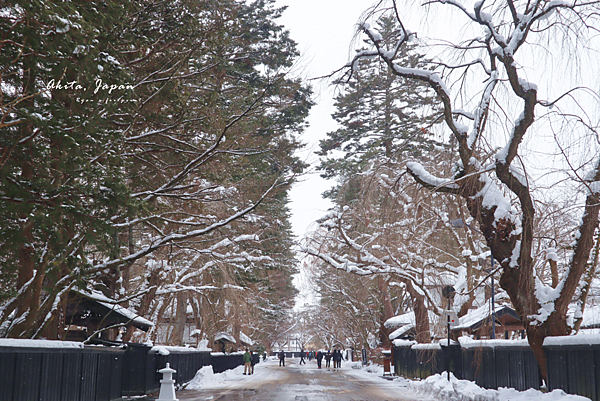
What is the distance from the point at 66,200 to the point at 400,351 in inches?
1061

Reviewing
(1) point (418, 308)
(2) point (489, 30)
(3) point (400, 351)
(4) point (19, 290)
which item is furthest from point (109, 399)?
(3) point (400, 351)

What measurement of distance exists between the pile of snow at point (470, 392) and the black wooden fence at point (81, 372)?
9.74 meters

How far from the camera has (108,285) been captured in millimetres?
21125

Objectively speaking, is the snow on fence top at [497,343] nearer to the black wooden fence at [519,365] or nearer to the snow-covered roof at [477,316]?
the black wooden fence at [519,365]

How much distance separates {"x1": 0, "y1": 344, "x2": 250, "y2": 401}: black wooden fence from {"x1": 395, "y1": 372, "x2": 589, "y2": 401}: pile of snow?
9745 mm

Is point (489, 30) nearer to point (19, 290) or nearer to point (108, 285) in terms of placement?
point (19, 290)

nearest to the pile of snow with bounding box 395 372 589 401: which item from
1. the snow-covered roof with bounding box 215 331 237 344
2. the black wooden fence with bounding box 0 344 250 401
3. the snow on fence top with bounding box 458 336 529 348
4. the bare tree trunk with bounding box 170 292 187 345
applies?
the snow on fence top with bounding box 458 336 529 348

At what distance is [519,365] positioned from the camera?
14.0 meters

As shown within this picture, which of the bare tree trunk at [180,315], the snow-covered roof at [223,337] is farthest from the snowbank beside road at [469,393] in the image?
the snow-covered roof at [223,337]

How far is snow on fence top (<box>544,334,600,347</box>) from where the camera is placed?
10.1m

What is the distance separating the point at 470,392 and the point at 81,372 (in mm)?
10254

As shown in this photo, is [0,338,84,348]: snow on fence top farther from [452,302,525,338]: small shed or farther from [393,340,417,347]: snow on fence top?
[393,340,417,347]: snow on fence top

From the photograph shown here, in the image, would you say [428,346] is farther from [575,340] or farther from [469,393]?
[575,340]

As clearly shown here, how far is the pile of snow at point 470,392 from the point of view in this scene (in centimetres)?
1079
